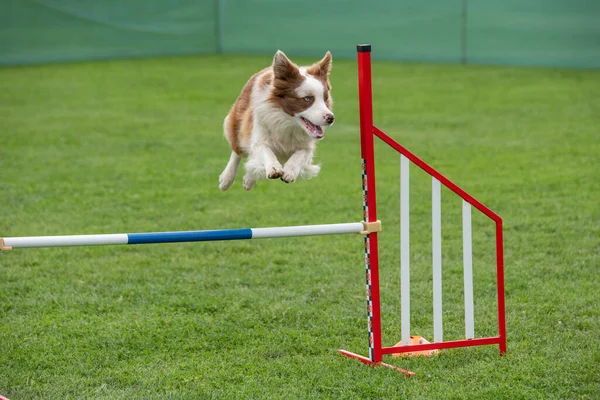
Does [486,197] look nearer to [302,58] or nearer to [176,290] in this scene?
[176,290]

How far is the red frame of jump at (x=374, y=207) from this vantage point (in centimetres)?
526

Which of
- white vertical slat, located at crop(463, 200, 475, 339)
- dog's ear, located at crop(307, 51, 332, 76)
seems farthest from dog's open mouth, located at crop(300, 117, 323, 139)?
white vertical slat, located at crop(463, 200, 475, 339)

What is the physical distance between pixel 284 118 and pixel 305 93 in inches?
9.7

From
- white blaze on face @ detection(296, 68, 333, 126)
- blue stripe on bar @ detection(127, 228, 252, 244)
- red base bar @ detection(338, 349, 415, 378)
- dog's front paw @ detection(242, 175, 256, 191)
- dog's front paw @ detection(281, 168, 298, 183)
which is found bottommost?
red base bar @ detection(338, 349, 415, 378)

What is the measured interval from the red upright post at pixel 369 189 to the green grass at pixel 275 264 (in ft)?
0.89

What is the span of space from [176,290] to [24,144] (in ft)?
22.1

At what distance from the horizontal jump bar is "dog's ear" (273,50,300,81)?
33.1 inches

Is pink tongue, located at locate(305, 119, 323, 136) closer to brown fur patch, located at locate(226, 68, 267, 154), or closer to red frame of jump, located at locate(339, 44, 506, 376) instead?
red frame of jump, located at locate(339, 44, 506, 376)

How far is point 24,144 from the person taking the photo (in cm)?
1299

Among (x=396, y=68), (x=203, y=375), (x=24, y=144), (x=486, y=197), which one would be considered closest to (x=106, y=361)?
(x=203, y=375)

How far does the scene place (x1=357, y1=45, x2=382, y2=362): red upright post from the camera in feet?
17.2

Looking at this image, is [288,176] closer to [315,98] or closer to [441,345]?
[315,98]

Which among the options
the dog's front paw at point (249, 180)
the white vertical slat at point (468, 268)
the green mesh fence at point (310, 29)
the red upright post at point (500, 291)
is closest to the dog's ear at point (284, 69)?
the dog's front paw at point (249, 180)

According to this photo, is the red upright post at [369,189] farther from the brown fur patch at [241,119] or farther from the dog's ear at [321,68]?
the brown fur patch at [241,119]
